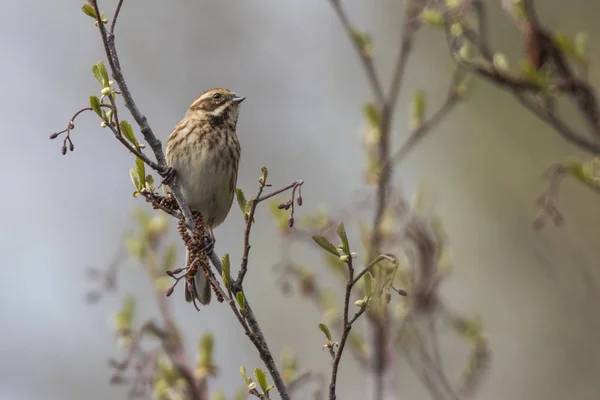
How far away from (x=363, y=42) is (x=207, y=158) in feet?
4.17

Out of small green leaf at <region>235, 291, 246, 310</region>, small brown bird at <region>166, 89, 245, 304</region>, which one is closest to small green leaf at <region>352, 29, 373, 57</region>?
small brown bird at <region>166, 89, 245, 304</region>

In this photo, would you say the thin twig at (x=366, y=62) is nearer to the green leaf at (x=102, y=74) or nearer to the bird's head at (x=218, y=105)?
the bird's head at (x=218, y=105)

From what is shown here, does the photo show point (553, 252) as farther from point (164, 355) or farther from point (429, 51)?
point (164, 355)

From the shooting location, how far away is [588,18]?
40.1 ft

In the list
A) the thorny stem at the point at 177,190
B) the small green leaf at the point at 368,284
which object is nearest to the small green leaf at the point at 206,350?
the thorny stem at the point at 177,190

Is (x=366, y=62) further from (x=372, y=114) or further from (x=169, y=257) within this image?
(x=169, y=257)

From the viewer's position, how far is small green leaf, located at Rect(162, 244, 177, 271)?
5.67m

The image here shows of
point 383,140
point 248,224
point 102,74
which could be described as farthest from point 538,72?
point 102,74

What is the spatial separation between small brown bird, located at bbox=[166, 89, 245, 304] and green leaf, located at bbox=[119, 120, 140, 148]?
1886mm

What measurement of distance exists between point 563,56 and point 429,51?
34.3 ft

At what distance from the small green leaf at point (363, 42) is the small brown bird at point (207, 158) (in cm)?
120

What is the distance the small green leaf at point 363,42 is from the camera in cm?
562

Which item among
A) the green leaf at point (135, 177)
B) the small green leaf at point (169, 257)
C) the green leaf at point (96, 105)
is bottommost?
the green leaf at point (96, 105)

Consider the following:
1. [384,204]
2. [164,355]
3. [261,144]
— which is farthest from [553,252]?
[164,355]
